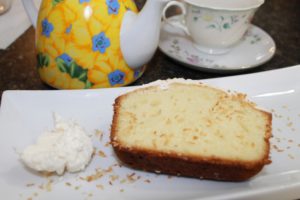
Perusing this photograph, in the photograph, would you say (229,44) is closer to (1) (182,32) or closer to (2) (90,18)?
(1) (182,32)

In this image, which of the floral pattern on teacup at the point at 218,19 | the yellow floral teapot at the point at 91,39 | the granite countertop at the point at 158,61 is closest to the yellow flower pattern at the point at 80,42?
the yellow floral teapot at the point at 91,39

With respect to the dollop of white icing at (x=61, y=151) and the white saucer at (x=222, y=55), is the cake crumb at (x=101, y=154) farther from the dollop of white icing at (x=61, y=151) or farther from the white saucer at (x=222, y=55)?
the white saucer at (x=222, y=55)

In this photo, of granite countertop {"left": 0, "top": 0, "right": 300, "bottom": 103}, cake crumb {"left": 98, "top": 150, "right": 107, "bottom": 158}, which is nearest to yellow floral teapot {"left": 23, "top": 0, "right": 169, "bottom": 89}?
granite countertop {"left": 0, "top": 0, "right": 300, "bottom": 103}

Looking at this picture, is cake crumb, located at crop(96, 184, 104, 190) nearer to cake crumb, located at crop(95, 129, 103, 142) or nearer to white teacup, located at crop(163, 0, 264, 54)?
cake crumb, located at crop(95, 129, 103, 142)

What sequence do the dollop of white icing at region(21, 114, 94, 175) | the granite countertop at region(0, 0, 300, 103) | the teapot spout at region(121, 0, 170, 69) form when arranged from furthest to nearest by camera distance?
the granite countertop at region(0, 0, 300, 103) → the teapot spout at region(121, 0, 170, 69) → the dollop of white icing at region(21, 114, 94, 175)

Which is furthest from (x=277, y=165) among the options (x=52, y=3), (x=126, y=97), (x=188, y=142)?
(x=52, y=3)

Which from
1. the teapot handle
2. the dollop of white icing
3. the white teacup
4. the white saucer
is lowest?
the white saucer
